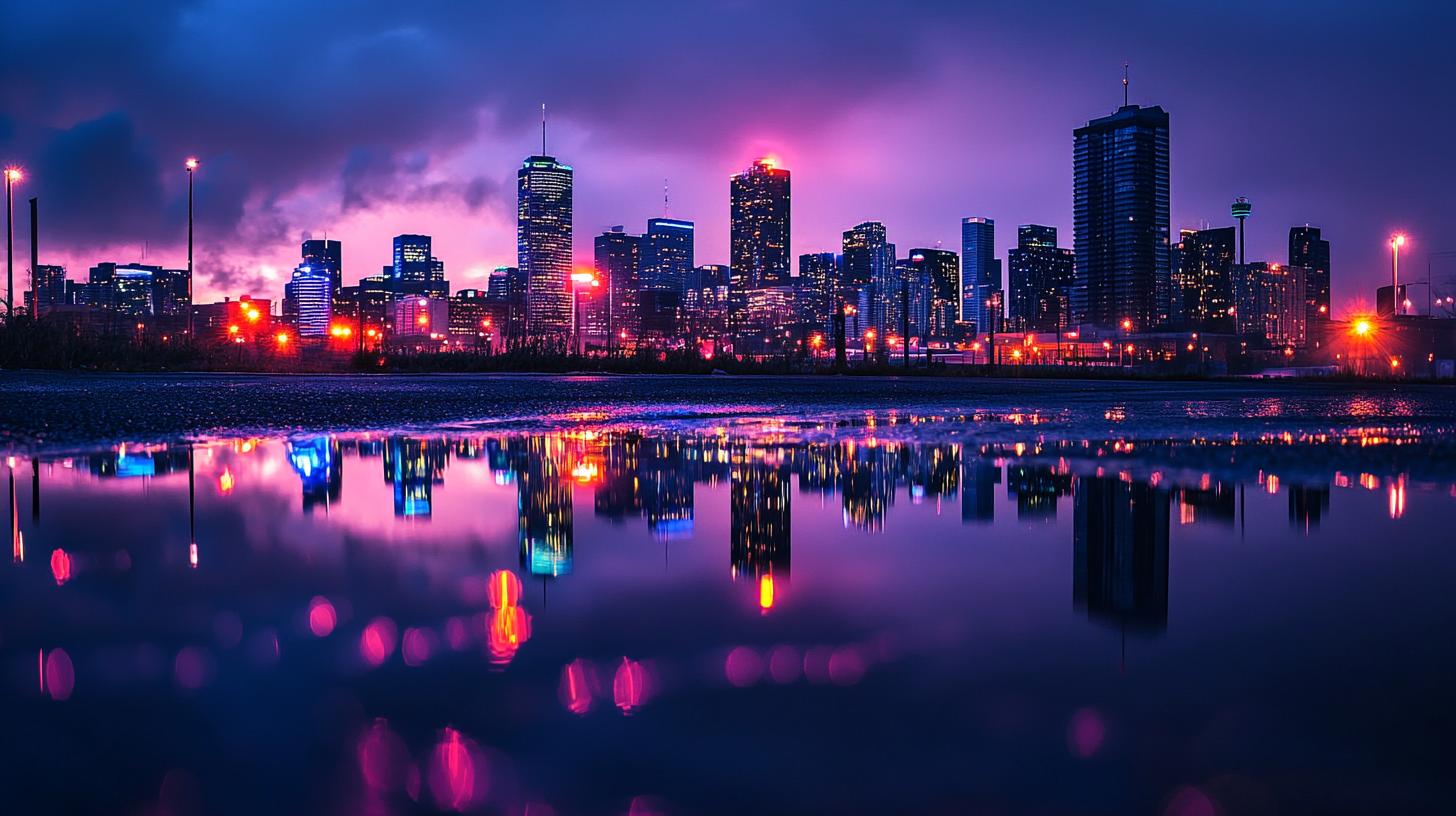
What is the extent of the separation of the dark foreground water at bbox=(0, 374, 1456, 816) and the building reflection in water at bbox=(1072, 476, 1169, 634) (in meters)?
0.03

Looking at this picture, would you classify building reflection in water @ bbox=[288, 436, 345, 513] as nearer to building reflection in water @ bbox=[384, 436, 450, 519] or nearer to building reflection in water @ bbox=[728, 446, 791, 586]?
building reflection in water @ bbox=[384, 436, 450, 519]

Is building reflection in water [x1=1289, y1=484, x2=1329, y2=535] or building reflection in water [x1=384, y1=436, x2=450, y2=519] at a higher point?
building reflection in water [x1=384, y1=436, x2=450, y2=519]

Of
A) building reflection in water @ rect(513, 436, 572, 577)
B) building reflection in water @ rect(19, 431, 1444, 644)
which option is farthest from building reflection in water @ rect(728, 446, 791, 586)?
building reflection in water @ rect(513, 436, 572, 577)

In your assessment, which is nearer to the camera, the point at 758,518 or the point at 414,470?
the point at 758,518

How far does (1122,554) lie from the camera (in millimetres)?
4660

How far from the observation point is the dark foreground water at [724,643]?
221 centimetres

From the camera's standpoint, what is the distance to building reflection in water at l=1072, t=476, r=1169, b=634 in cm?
365

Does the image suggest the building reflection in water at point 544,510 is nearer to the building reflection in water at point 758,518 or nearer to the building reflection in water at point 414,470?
the building reflection in water at point 414,470

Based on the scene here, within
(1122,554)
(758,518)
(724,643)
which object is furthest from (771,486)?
(724,643)

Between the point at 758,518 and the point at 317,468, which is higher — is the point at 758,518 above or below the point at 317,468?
below

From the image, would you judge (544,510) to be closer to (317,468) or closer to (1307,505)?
(317,468)

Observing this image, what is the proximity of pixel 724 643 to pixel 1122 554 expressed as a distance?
2.30 meters

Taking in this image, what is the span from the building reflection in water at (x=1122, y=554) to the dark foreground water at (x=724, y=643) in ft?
0.09

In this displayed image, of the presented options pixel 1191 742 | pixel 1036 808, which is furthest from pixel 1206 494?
pixel 1036 808
